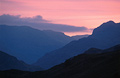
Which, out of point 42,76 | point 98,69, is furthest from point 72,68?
point 98,69

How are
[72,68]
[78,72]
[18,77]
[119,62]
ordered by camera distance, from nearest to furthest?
[119,62], [78,72], [72,68], [18,77]

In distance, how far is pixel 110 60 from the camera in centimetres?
10112

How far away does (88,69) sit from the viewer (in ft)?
358

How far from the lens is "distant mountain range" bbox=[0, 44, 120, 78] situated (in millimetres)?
90562

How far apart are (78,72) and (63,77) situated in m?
7.48

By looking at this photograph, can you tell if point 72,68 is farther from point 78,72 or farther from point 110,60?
point 110,60

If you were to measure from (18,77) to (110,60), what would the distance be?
2052 inches

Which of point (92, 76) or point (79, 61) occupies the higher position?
point (79, 61)

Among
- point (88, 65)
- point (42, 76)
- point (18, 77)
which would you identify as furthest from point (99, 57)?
point (18, 77)

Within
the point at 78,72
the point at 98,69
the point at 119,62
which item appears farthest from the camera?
the point at 78,72

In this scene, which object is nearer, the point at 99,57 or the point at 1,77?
the point at 99,57

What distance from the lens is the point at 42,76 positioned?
12988cm

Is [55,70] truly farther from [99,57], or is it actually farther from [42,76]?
[99,57]

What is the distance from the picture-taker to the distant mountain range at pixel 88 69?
Result: 90.6 m
